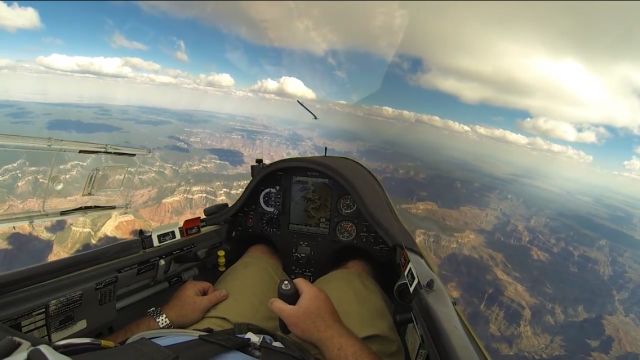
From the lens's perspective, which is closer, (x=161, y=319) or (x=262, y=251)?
(x=161, y=319)

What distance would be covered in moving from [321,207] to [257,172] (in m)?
0.50

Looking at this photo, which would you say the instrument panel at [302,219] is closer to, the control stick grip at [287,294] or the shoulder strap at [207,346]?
the control stick grip at [287,294]

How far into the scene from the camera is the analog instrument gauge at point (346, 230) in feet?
7.08

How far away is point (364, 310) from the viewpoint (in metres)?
1.38

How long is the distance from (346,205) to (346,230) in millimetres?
169

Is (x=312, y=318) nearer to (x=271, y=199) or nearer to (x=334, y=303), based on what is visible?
(x=334, y=303)

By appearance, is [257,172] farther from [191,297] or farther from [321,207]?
[191,297]

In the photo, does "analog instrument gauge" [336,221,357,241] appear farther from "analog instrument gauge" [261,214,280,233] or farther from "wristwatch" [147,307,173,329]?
"wristwatch" [147,307,173,329]

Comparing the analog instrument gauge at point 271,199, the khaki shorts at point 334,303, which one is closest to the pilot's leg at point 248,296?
the khaki shorts at point 334,303

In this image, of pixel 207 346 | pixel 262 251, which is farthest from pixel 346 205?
pixel 207 346

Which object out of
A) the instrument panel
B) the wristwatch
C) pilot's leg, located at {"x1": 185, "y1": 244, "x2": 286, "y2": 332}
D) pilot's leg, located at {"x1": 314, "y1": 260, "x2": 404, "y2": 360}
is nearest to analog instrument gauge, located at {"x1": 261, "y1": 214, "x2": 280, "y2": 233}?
the instrument panel

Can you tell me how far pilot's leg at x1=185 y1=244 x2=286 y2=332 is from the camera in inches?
53.0

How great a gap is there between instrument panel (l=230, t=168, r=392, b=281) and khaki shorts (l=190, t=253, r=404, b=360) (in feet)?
1.68

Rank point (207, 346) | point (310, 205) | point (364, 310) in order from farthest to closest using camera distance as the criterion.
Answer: point (310, 205)
point (364, 310)
point (207, 346)
